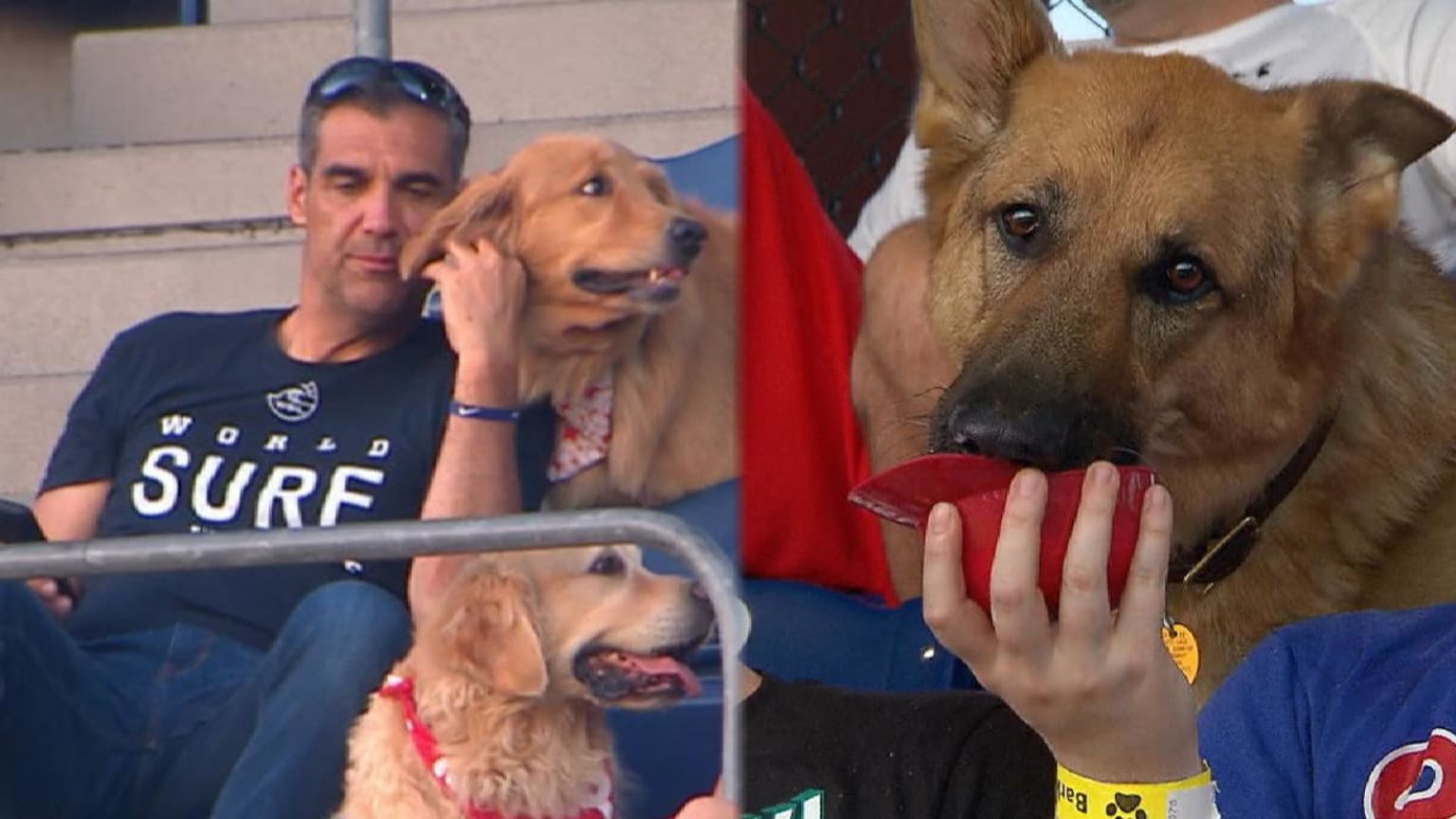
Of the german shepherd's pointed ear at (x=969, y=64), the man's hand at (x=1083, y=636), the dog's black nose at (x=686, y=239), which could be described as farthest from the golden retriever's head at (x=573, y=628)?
the german shepherd's pointed ear at (x=969, y=64)

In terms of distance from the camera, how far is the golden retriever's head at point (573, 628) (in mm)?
1580

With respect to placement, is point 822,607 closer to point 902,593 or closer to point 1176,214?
point 902,593

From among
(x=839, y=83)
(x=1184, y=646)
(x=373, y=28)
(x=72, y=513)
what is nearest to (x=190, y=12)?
(x=373, y=28)

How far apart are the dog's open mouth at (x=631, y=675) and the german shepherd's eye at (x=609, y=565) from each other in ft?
0.22

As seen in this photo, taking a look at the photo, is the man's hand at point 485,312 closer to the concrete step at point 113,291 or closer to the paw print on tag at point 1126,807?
the concrete step at point 113,291

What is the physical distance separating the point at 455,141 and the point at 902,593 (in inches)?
34.7

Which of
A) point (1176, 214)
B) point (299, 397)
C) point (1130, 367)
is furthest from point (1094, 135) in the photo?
point (299, 397)

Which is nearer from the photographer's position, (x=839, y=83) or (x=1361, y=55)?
(x=1361, y=55)

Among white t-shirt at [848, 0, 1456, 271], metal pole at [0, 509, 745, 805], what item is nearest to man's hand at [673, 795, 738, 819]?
metal pole at [0, 509, 745, 805]

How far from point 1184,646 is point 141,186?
122cm

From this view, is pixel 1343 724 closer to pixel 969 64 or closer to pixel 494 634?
pixel 494 634

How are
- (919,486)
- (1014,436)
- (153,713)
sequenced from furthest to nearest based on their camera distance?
(1014,436) < (153,713) < (919,486)

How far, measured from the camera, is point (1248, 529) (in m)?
2.16

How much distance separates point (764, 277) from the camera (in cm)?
222
